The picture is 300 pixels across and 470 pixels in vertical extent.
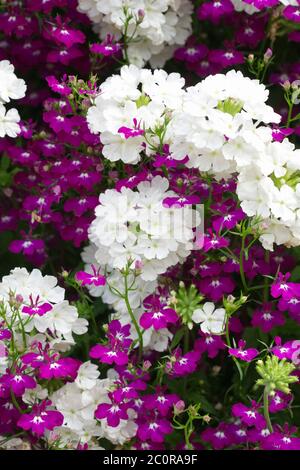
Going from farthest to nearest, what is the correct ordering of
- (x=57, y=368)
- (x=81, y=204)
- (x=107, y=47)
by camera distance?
1. (x=107, y=47)
2. (x=81, y=204)
3. (x=57, y=368)

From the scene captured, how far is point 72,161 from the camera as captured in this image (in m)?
2.78

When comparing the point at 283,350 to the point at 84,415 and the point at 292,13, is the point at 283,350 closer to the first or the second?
the point at 84,415

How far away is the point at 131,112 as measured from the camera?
98.6 inches

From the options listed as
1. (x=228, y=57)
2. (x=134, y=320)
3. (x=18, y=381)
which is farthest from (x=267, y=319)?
(x=228, y=57)

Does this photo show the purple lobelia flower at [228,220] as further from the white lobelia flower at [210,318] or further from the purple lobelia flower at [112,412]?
the purple lobelia flower at [112,412]

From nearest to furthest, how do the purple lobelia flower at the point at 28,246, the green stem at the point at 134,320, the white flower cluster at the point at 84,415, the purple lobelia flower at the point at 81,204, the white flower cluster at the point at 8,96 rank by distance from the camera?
the green stem at the point at 134,320, the white flower cluster at the point at 84,415, the white flower cluster at the point at 8,96, the purple lobelia flower at the point at 81,204, the purple lobelia flower at the point at 28,246

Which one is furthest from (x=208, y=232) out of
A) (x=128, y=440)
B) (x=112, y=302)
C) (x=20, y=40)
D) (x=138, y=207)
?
(x=20, y=40)

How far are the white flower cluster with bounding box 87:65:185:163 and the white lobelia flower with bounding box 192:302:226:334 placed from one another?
48 centimetres

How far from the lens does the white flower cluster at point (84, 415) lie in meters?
2.52

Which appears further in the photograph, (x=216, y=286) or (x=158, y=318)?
(x=216, y=286)

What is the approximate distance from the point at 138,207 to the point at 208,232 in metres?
0.22

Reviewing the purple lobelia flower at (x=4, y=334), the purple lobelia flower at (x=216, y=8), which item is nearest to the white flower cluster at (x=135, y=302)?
the purple lobelia flower at (x=4, y=334)

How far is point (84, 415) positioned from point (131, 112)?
2.91 feet

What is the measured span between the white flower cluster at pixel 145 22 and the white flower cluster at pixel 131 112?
37 centimetres
